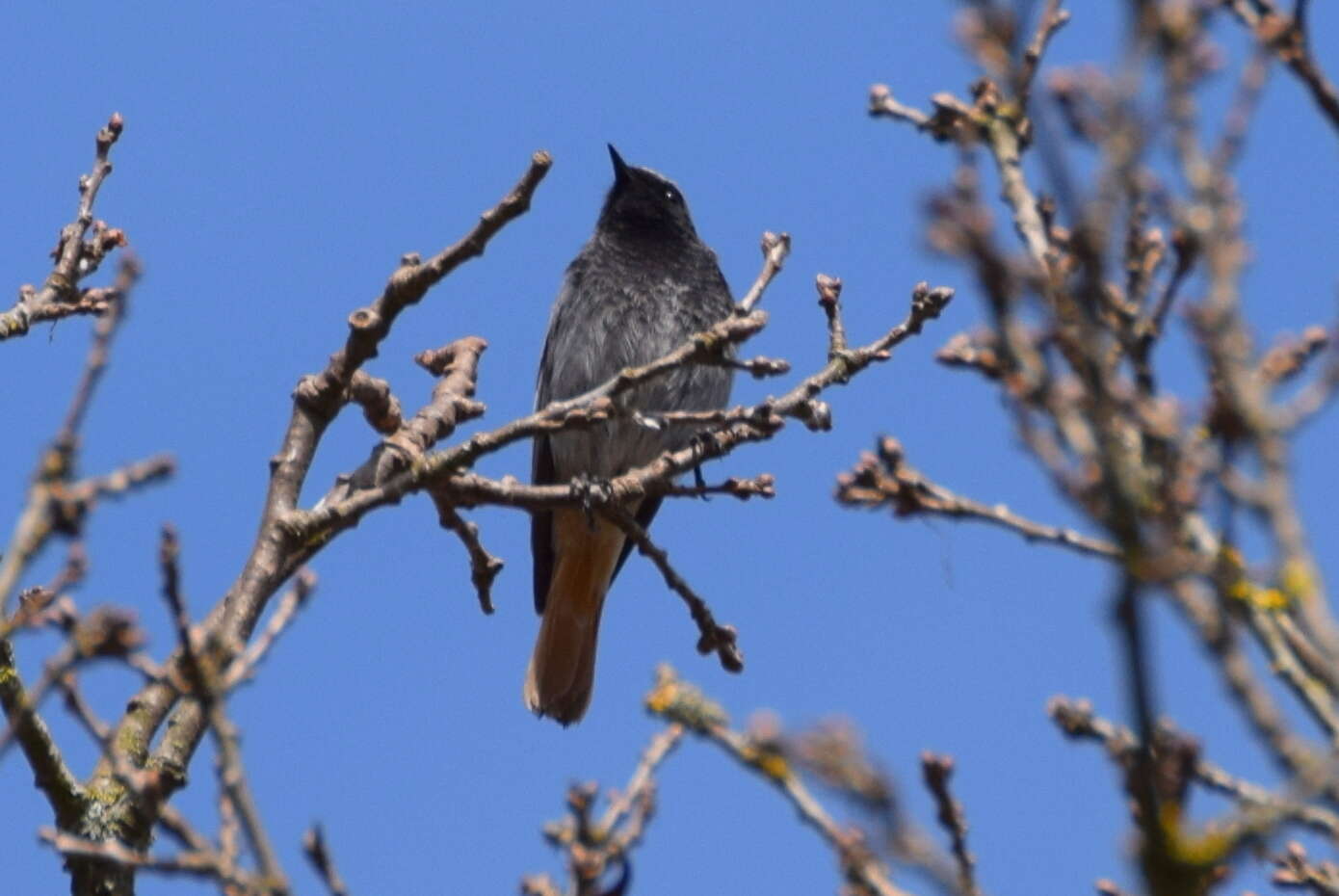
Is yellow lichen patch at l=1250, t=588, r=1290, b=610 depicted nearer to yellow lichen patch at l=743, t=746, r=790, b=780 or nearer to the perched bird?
yellow lichen patch at l=743, t=746, r=790, b=780

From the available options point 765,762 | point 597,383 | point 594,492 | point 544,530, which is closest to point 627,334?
point 597,383

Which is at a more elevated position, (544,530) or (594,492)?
(544,530)

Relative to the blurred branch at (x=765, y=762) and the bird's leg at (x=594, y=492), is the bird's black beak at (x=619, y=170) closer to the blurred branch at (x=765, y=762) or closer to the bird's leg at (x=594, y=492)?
the bird's leg at (x=594, y=492)

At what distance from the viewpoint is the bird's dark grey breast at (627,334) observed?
8.59 m

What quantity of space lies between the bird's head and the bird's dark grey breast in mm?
214

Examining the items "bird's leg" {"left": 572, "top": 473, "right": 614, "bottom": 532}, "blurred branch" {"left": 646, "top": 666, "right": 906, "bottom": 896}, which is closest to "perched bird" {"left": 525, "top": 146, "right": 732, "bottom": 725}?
"bird's leg" {"left": 572, "top": 473, "right": 614, "bottom": 532}

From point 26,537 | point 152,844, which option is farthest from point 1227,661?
point 152,844

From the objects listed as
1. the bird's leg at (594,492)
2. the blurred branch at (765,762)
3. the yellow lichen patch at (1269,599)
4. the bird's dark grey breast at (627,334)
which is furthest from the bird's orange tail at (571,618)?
the yellow lichen patch at (1269,599)

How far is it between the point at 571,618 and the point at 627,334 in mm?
1382

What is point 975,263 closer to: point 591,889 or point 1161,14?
point 1161,14

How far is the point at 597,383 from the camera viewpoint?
27.9 feet

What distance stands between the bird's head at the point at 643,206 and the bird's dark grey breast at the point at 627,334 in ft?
0.70

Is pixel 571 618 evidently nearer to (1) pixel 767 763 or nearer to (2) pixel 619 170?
(2) pixel 619 170

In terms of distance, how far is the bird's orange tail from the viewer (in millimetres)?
8195
